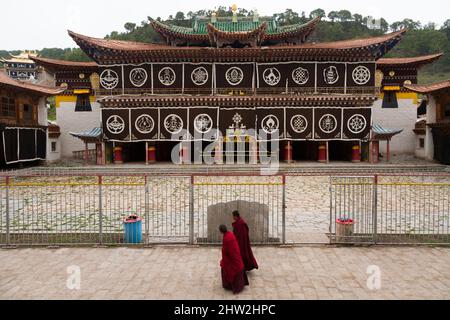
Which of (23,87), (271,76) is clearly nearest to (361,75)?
(271,76)

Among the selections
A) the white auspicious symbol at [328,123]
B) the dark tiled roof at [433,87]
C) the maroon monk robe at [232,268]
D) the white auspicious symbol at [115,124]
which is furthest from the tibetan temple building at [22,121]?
the dark tiled roof at [433,87]

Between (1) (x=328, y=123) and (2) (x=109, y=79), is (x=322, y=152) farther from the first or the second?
(2) (x=109, y=79)

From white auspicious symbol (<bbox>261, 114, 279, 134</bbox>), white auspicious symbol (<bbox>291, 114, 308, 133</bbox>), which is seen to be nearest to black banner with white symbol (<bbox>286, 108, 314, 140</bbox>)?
white auspicious symbol (<bbox>291, 114, 308, 133</bbox>)

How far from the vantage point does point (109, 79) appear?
2898cm

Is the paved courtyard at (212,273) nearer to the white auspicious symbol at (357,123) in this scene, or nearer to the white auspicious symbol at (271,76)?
the white auspicious symbol at (357,123)

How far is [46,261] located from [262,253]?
5140 mm

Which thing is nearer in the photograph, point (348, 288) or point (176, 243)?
point (348, 288)

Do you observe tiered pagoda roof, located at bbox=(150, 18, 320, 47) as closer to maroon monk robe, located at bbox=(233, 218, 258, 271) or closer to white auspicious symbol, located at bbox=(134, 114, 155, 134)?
white auspicious symbol, located at bbox=(134, 114, 155, 134)

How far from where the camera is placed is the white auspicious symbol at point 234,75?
2894cm

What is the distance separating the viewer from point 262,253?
8.33m
